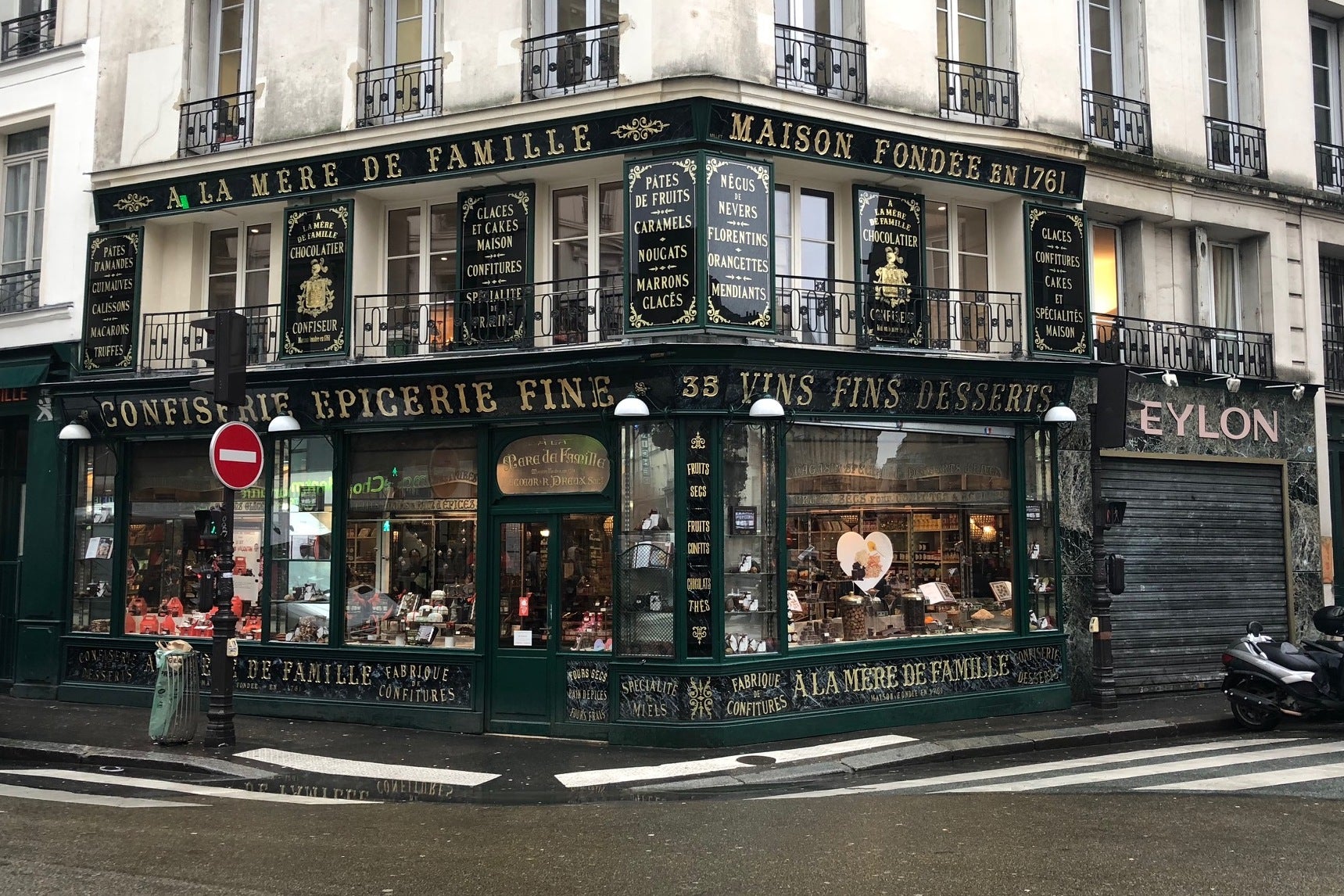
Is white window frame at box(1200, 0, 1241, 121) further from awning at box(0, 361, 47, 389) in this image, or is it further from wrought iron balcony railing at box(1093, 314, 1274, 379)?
awning at box(0, 361, 47, 389)

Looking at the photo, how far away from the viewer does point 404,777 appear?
36.3 ft

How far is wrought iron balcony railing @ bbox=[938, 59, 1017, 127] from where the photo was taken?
573 inches

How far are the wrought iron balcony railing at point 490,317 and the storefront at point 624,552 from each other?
2.09 feet

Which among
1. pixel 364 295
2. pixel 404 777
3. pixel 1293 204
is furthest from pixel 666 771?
pixel 1293 204

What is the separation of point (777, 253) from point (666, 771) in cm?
580

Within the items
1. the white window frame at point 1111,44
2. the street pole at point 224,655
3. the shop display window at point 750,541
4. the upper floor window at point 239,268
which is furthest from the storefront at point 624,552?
the white window frame at point 1111,44

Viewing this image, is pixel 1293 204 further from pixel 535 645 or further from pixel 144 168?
pixel 144 168

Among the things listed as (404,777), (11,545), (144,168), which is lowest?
(404,777)

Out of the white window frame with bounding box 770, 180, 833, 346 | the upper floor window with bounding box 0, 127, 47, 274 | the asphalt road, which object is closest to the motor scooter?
the asphalt road

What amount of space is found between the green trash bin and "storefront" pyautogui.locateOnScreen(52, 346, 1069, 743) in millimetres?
1984

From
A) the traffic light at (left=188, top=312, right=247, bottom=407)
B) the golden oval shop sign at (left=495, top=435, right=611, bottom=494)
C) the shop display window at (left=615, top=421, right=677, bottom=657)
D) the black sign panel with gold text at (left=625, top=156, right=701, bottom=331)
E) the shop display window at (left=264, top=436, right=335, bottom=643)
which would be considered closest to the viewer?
the traffic light at (left=188, top=312, right=247, bottom=407)

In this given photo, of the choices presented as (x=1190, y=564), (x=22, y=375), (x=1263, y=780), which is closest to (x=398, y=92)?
(x=22, y=375)

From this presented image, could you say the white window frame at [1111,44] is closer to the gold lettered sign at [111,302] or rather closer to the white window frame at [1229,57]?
the white window frame at [1229,57]

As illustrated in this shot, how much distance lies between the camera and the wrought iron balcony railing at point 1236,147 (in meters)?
17.2
